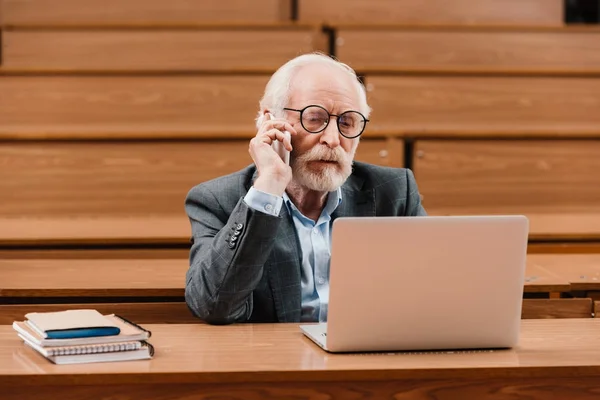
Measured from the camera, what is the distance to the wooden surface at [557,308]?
4.75ft

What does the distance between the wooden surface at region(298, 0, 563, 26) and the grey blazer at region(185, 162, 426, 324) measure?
5.05 ft

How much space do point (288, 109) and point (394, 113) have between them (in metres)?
1.19

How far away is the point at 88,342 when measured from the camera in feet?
3.44

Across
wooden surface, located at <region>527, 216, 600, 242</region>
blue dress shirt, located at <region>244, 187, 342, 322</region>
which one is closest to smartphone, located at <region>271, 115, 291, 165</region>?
blue dress shirt, located at <region>244, 187, 342, 322</region>

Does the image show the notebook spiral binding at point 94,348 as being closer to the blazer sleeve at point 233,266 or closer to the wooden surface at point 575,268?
the blazer sleeve at point 233,266

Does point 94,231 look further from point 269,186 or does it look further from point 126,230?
point 269,186

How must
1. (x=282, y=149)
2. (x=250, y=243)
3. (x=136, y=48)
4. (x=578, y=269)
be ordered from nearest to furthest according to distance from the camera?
(x=250, y=243), (x=282, y=149), (x=578, y=269), (x=136, y=48)

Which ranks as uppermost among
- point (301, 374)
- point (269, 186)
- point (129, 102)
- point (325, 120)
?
point (129, 102)

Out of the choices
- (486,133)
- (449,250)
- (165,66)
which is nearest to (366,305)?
(449,250)

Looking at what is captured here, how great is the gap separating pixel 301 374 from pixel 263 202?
0.97 feet

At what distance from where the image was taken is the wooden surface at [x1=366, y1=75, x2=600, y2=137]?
254cm

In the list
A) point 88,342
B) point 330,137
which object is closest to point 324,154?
point 330,137

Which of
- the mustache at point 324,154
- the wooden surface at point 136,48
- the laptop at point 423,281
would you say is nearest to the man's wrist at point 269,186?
the mustache at point 324,154

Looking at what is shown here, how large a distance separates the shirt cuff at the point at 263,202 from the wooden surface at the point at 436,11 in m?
1.81
